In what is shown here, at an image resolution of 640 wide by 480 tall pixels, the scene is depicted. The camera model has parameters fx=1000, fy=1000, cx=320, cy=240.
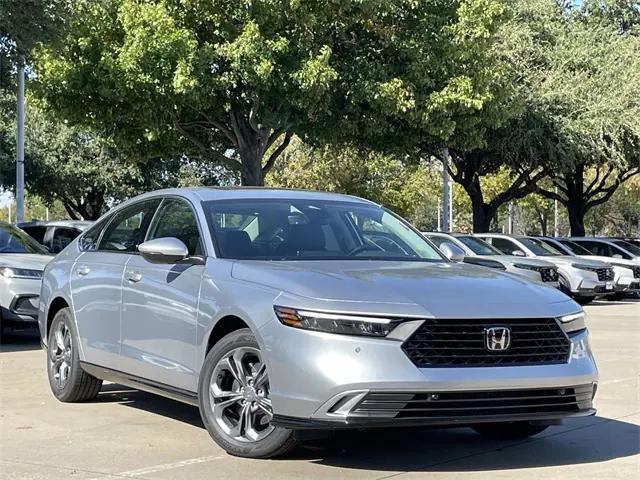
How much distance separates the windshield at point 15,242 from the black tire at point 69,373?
5177 millimetres

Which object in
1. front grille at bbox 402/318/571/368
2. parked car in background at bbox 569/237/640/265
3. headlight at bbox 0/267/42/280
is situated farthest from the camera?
parked car in background at bbox 569/237/640/265

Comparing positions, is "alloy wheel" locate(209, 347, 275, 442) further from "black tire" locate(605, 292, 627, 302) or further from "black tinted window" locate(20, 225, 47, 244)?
"black tire" locate(605, 292, 627, 302)

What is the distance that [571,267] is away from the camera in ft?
71.9

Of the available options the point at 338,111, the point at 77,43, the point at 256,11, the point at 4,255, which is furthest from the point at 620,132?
the point at 4,255

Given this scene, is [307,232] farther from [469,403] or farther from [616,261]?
[616,261]

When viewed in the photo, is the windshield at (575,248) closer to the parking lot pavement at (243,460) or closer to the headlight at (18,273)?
the headlight at (18,273)

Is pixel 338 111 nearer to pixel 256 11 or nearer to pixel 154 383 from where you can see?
pixel 256 11

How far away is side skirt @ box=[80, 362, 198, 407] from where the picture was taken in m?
6.53

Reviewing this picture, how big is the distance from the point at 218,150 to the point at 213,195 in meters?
20.2

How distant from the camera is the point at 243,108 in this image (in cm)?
2253

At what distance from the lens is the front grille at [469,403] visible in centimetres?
536

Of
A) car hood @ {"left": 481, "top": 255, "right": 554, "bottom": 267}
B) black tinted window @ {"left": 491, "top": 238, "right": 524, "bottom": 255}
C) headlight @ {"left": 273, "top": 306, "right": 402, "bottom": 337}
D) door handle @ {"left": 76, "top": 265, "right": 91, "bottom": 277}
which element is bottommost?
car hood @ {"left": 481, "top": 255, "right": 554, "bottom": 267}

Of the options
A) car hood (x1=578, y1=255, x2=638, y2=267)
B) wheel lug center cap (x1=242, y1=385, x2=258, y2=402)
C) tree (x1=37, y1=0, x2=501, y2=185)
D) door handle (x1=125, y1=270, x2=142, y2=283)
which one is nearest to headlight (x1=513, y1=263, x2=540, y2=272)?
tree (x1=37, y1=0, x2=501, y2=185)

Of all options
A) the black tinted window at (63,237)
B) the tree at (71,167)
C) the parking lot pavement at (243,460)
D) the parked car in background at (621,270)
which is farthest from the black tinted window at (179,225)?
the tree at (71,167)
